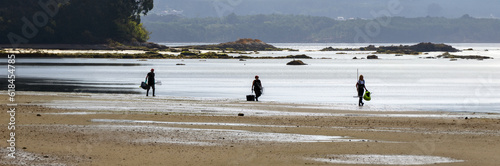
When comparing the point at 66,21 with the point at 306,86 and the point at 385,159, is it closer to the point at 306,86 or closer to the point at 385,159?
the point at 306,86

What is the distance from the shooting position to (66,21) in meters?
170

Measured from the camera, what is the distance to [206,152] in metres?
17.5

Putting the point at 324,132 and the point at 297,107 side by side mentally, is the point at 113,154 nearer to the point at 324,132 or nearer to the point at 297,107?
the point at 324,132

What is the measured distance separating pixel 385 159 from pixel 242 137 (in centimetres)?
471

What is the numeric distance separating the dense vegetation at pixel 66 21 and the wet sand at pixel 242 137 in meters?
140

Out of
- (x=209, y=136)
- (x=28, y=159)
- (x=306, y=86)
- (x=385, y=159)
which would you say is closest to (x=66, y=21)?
(x=306, y=86)

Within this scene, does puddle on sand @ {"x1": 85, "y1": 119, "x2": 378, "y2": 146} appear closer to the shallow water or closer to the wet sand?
the wet sand

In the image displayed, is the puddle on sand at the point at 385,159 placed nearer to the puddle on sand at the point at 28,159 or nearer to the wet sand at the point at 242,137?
the wet sand at the point at 242,137

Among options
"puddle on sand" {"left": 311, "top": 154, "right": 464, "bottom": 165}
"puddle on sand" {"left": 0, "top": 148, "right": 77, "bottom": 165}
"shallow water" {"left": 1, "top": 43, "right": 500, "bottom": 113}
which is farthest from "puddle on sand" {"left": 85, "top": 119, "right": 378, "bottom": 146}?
"shallow water" {"left": 1, "top": 43, "right": 500, "bottom": 113}

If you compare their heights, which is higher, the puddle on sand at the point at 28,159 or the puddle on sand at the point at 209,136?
the puddle on sand at the point at 209,136

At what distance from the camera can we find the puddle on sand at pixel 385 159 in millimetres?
16292

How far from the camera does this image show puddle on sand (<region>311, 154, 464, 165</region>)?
A: 16292mm

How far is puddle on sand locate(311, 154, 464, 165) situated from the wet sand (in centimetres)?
2

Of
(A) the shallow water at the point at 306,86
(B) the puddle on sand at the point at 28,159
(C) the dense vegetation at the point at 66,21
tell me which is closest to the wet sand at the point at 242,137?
(B) the puddle on sand at the point at 28,159
